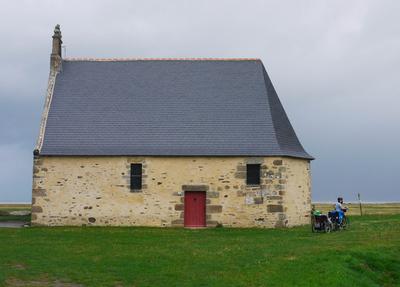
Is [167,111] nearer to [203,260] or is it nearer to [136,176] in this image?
[136,176]

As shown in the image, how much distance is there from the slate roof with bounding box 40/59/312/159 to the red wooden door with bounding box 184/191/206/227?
2131 millimetres

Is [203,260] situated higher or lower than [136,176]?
lower

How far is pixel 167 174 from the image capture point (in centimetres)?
2716

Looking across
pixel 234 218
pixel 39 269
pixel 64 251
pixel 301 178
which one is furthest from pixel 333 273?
pixel 301 178

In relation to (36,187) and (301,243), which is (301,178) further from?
(36,187)

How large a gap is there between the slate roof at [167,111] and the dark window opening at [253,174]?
0.72 meters

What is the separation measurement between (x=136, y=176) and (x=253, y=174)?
577 cm

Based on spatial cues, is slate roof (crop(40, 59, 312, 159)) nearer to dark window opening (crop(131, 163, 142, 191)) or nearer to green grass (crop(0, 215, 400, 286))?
dark window opening (crop(131, 163, 142, 191))

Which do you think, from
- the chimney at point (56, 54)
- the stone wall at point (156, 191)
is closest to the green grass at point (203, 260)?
the stone wall at point (156, 191)

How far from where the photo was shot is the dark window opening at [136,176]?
1071 inches

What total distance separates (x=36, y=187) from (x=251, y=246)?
1338 cm

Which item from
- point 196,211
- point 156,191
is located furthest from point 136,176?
point 196,211

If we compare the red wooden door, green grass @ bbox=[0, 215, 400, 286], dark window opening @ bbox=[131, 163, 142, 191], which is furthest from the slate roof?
green grass @ bbox=[0, 215, 400, 286]

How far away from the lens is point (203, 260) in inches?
599
